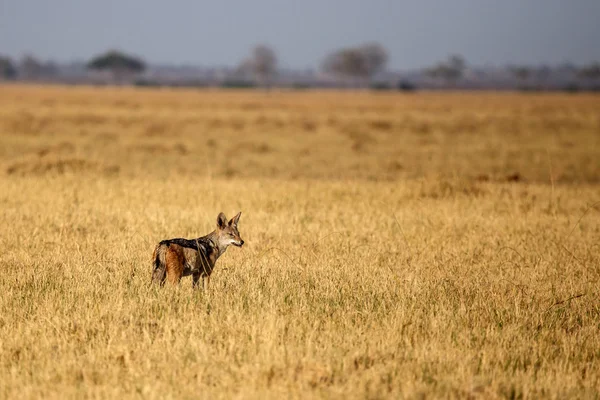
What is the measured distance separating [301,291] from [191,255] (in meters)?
1.19

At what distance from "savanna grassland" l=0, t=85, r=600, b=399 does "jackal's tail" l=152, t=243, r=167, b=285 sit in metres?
0.12

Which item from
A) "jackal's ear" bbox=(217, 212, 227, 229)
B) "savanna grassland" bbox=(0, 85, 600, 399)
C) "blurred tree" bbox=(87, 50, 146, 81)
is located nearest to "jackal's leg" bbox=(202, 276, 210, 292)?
"savanna grassland" bbox=(0, 85, 600, 399)

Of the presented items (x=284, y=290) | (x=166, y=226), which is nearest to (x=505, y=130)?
(x=166, y=226)

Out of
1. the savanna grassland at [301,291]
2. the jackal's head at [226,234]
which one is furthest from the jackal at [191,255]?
the savanna grassland at [301,291]

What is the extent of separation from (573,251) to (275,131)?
2547 centimetres

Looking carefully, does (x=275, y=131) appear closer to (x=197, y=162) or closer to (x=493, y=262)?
(x=197, y=162)

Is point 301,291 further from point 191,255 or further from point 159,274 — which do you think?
point 159,274

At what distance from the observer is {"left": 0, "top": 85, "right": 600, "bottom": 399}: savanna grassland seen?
5879 millimetres

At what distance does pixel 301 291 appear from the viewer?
317 inches

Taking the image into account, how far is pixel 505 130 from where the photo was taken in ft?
121

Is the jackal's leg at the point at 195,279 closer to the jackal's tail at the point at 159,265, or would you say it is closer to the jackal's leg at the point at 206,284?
the jackal's leg at the point at 206,284

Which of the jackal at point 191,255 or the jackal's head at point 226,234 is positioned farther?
the jackal's head at point 226,234

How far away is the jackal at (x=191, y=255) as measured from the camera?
7566mm

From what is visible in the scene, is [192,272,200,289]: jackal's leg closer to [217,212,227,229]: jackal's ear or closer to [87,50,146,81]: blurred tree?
[217,212,227,229]: jackal's ear
